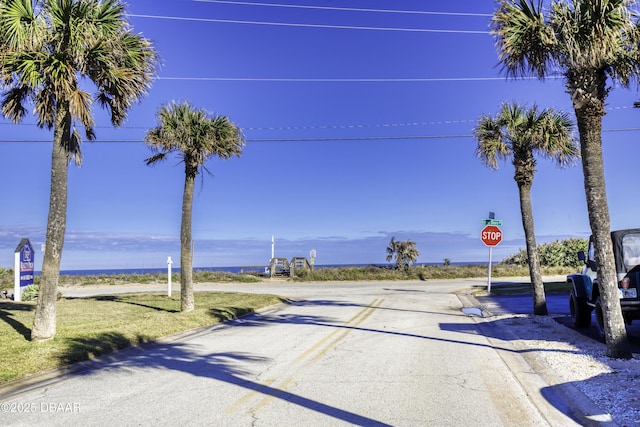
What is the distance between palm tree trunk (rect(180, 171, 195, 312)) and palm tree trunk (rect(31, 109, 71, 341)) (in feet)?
18.4

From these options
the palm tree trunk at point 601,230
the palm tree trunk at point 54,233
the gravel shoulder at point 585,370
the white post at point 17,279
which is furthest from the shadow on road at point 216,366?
the white post at point 17,279

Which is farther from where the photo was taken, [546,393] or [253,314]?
[253,314]

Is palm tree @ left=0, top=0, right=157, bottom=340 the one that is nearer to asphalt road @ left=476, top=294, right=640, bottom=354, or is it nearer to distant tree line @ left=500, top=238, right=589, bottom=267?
asphalt road @ left=476, top=294, right=640, bottom=354

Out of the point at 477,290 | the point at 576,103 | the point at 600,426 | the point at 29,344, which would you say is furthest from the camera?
the point at 477,290

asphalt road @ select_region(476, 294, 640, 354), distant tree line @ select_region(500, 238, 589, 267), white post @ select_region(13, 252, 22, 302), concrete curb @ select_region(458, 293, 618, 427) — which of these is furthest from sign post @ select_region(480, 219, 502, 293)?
distant tree line @ select_region(500, 238, 589, 267)

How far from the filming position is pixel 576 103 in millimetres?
8859

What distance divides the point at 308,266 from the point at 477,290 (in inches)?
753

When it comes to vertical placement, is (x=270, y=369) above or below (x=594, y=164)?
below

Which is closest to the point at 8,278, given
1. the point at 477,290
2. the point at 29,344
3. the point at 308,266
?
the point at 308,266

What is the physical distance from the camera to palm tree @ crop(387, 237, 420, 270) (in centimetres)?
→ 4353

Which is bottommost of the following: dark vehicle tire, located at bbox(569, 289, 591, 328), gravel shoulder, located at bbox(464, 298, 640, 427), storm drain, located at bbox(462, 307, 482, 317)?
storm drain, located at bbox(462, 307, 482, 317)

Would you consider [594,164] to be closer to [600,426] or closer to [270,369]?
[600,426]

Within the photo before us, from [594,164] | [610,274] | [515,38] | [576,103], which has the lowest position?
[610,274]

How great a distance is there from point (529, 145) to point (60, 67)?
12.8m
